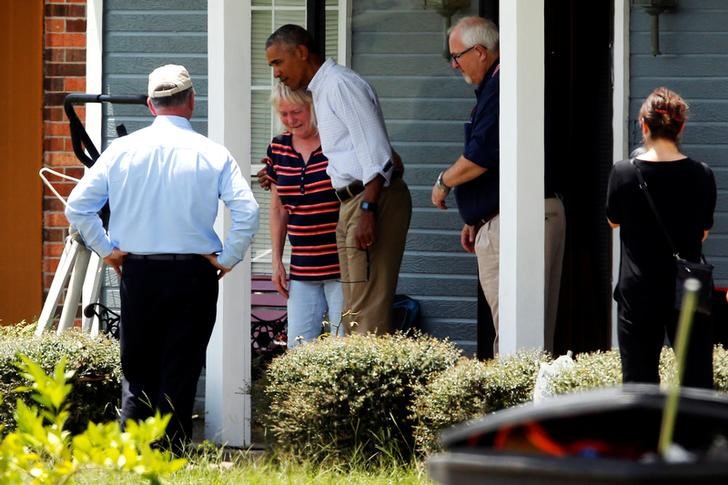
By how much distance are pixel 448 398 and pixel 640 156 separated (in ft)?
4.36

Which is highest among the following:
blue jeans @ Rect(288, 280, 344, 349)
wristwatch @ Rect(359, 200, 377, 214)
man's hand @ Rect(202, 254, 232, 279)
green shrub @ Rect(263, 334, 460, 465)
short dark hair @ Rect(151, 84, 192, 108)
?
short dark hair @ Rect(151, 84, 192, 108)

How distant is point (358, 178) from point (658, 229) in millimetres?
1934

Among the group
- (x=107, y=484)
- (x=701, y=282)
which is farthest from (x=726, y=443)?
(x=107, y=484)

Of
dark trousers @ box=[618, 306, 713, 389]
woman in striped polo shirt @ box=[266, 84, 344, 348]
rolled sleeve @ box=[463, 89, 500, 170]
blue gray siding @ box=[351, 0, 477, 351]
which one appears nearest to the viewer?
dark trousers @ box=[618, 306, 713, 389]

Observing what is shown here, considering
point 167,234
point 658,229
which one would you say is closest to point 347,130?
point 167,234

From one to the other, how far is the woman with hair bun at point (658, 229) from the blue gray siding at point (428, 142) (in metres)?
2.79

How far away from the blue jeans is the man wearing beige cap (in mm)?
1070

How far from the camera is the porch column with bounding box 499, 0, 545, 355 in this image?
5.98 m

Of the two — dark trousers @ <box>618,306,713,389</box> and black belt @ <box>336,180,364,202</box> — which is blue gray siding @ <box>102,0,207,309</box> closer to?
black belt @ <box>336,180,364,202</box>

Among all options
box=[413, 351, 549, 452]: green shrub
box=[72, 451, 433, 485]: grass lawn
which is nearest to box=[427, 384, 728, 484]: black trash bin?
box=[72, 451, 433, 485]: grass lawn

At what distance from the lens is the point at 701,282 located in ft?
16.2

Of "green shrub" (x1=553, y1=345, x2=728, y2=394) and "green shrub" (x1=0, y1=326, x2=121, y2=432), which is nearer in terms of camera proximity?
"green shrub" (x1=553, y1=345, x2=728, y2=394)

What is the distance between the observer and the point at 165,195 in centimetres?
566

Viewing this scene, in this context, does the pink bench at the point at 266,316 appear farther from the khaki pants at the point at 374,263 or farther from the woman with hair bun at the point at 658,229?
the woman with hair bun at the point at 658,229
